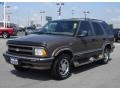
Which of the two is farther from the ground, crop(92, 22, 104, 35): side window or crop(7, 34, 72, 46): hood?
crop(92, 22, 104, 35): side window

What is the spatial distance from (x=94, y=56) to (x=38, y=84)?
318 cm

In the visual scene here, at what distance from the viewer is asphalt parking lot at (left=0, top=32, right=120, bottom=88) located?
23.1 feet

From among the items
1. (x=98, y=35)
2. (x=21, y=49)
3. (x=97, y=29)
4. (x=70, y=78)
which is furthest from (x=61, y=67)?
(x=97, y=29)

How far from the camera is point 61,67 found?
7703mm

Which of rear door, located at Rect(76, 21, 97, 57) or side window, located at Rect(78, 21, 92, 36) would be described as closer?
rear door, located at Rect(76, 21, 97, 57)

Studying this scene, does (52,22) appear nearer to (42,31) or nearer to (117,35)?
(42,31)

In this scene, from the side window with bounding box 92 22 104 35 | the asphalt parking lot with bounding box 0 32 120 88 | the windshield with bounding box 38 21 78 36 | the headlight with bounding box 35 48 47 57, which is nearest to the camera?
the asphalt parking lot with bounding box 0 32 120 88

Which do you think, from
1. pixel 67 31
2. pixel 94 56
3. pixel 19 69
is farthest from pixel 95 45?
pixel 19 69

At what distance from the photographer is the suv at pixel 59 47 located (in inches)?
284

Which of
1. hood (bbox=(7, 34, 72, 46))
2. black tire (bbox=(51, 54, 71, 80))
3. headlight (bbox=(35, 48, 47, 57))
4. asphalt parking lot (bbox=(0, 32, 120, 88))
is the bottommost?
asphalt parking lot (bbox=(0, 32, 120, 88))

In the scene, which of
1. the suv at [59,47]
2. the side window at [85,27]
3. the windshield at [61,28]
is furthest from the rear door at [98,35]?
the windshield at [61,28]

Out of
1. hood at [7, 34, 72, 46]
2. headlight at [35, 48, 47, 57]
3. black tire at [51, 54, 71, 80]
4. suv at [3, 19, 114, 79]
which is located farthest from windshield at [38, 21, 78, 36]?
headlight at [35, 48, 47, 57]

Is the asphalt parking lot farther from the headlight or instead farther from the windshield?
the windshield

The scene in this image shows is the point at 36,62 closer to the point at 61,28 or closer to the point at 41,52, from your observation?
the point at 41,52
